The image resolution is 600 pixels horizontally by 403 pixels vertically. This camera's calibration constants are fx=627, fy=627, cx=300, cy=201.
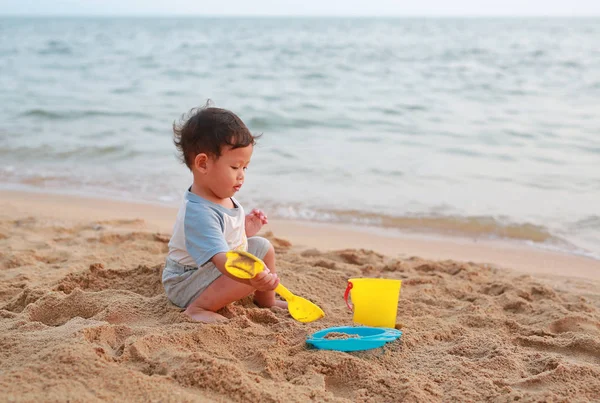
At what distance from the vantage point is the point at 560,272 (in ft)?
12.4

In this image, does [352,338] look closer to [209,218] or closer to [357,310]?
[357,310]

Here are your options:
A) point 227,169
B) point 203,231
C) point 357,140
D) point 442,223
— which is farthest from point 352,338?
point 357,140

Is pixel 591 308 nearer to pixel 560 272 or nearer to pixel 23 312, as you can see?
pixel 560 272

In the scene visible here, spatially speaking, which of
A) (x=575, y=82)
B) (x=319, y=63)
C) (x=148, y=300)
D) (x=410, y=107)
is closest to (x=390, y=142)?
(x=410, y=107)

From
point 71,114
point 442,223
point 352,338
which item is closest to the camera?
point 352,338

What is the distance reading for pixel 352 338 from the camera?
227 centimetres

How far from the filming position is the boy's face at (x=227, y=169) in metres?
2.52

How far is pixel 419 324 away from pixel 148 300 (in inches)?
45.7

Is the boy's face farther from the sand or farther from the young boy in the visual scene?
the sand

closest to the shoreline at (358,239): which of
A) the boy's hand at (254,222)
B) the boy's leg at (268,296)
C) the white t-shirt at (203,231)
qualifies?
the boy's hand at (254,222)

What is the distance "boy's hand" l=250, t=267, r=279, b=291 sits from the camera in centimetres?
232

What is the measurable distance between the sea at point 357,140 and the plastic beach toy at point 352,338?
41.9 inches

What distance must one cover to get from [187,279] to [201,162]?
496 mm

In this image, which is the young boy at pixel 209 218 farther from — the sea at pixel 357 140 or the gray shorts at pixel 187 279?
the sea at pixel 357 140
